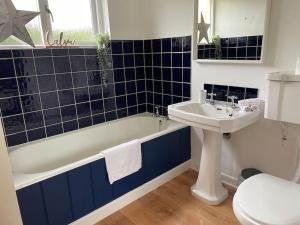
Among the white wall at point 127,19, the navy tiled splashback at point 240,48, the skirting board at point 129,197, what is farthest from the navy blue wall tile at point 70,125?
the navy tiled splashback at point 240,48

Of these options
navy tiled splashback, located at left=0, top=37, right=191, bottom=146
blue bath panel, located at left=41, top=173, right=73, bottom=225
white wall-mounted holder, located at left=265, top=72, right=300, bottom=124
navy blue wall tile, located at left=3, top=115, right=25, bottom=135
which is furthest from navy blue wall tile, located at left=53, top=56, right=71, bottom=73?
white wall-mounted holder, located at left=265, top=72, right=300, bottom=124

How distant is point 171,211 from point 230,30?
159 centimetres

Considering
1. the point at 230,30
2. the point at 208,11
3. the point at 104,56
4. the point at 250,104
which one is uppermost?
the point at 208,11

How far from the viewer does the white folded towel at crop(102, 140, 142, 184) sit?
72.7 inches

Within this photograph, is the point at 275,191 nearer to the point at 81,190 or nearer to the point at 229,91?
the point at 229,91

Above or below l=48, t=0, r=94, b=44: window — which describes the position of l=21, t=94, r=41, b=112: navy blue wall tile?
below

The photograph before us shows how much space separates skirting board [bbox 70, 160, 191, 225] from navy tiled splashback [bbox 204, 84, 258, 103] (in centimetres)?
86

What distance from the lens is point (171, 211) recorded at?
199cm

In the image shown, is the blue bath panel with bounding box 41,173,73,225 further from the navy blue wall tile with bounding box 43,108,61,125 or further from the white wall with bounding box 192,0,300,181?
the white wall with bounding box 192,0,300,181

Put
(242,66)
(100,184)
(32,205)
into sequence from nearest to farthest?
(32,205) < (100,184) < (242,66)

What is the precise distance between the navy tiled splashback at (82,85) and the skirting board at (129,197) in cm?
78

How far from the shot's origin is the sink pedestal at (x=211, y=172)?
199 cm

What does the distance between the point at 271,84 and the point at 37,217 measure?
1.79m

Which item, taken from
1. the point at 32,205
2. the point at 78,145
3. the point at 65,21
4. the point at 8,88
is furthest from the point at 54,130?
the point at 65,21
